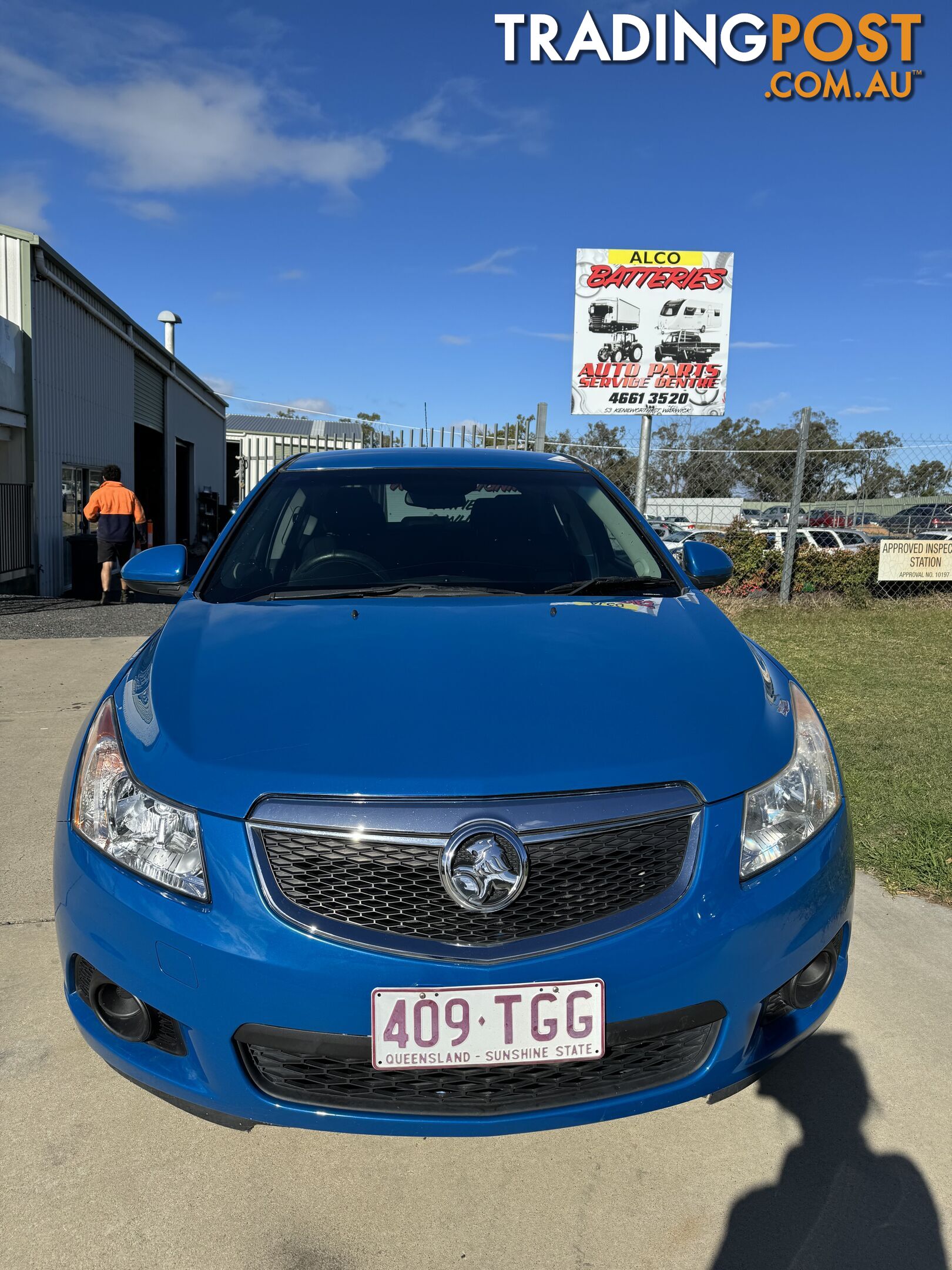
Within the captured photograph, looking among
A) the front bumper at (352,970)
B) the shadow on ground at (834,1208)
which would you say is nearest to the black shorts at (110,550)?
the front bumper at (352,970)

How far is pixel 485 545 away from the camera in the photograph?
3133mm

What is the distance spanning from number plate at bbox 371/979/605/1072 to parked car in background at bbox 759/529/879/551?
404 inches

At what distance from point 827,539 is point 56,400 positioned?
12597 millimetres

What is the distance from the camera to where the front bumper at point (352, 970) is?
162cm

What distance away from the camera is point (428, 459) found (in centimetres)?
360

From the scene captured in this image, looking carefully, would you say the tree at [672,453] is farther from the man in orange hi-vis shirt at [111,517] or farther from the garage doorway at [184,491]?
the garage doorway at [184,491]

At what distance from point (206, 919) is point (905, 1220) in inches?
59.0

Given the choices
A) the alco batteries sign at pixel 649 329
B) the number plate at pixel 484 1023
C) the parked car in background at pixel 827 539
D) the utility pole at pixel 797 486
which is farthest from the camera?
the alco batteries sign at pixel 649 329

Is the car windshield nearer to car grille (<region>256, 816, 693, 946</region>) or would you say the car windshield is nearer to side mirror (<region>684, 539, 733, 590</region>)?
side mirror (<region>684, 539, 733, 590</region>)

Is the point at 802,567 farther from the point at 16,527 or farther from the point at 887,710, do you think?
the point at 16,527

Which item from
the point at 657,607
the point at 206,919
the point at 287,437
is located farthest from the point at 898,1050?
the point at 287,437

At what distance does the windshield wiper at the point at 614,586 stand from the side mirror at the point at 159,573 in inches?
51.7

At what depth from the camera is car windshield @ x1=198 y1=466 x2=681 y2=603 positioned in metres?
2.88

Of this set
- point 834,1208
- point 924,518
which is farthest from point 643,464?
point 834,1208
